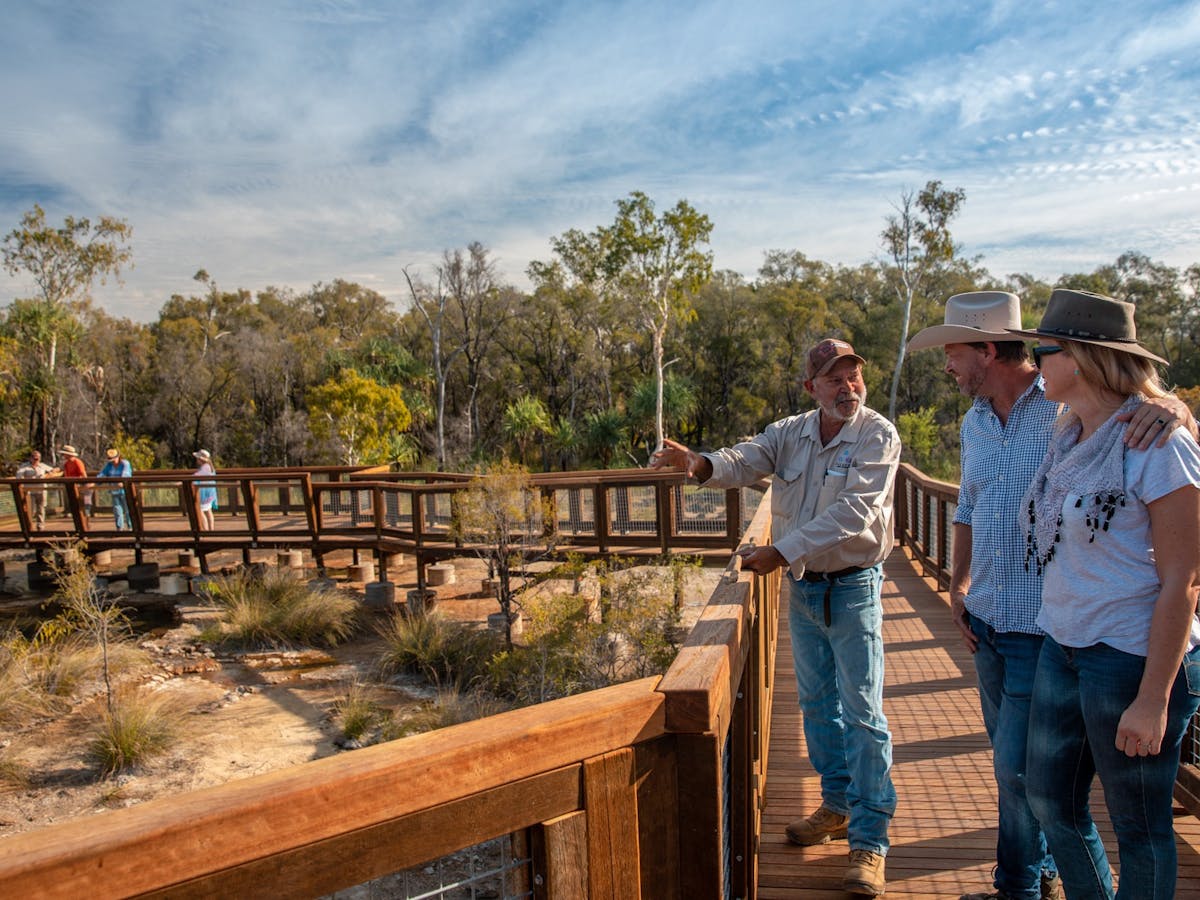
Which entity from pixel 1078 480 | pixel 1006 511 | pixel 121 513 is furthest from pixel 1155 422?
pixel 121 513

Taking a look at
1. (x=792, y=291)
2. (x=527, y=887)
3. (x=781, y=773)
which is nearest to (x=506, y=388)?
(x=792, y=291)

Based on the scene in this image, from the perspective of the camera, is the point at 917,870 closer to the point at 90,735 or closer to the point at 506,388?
the point at 90,735

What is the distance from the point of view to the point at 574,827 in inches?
54.0

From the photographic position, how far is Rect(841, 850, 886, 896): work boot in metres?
2.55

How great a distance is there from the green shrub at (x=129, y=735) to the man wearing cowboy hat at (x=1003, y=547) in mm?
7271

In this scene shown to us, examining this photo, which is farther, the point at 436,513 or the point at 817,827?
the point at 436,513

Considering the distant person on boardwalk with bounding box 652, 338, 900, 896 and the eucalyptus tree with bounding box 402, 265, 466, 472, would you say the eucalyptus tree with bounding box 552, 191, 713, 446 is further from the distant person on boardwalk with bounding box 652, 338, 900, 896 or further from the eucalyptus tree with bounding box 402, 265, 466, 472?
the distant person on boardwalk with bounding box 652, 338, 900, 896

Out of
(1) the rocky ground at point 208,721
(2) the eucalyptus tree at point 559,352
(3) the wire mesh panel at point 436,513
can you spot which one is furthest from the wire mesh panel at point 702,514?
(2) the eucalyptus tree at point 559,352

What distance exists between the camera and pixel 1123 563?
5.89 ft

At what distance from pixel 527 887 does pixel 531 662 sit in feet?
25.1

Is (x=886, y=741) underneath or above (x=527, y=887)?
underneath

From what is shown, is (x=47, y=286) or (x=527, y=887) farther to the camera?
(x=47, y=286)

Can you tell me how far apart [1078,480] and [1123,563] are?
190mm

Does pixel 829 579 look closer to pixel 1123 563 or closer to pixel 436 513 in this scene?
pixel 1123 563
